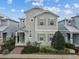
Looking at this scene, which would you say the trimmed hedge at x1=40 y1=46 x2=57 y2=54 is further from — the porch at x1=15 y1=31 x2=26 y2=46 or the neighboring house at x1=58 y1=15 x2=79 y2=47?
the neighboring house at x1=58 y1=15 x2=79 y2=47

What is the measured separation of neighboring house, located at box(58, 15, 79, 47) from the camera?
3808 cm

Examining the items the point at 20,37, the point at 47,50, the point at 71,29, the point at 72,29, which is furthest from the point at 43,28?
the point at 47,50

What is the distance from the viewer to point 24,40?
3784 cm

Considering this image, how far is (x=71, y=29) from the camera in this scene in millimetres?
38812

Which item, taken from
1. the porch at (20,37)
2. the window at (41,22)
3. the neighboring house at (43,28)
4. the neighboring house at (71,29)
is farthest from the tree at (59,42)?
the porch at (20,37)

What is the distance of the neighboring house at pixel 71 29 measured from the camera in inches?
1499

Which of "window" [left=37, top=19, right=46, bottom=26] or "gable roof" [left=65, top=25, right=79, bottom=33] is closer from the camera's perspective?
"window" [left=37, top=19, right=46, bottom=26]

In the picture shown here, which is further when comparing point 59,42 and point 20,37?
point 20,37

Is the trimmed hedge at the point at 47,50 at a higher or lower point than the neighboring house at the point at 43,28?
lower

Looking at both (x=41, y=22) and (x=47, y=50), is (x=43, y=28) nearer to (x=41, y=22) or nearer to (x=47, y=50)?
(x=41, y=22)

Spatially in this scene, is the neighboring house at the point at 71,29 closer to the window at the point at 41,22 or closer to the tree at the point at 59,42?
the window at the point at 41,22

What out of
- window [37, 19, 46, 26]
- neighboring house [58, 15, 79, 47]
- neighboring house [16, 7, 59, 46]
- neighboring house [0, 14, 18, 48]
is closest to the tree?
neighboring house [16, 7, 59, 46]

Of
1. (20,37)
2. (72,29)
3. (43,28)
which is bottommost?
(20,37)

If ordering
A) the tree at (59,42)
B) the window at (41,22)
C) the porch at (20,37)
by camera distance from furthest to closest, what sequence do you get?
the porch at (20,37)
the window at (41,22)
the tree at (59,42)
